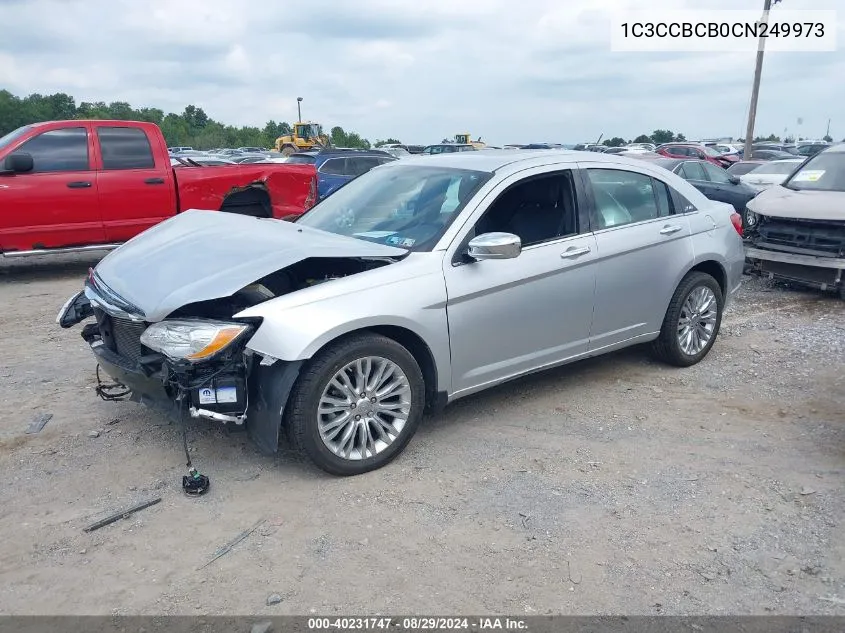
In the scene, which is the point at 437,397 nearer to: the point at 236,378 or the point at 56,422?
the point at 236,378

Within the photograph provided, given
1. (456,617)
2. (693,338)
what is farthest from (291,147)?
(456,617)

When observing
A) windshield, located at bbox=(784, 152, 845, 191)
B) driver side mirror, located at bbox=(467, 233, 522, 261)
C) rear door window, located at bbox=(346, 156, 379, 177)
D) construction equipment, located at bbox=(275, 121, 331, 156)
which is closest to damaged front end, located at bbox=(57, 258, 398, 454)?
driver side mirror, located at bbox=(467, 233, 522, 261)

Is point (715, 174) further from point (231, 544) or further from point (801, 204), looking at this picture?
point (231, 544)

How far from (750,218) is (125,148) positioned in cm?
780

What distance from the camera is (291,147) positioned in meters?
40.7

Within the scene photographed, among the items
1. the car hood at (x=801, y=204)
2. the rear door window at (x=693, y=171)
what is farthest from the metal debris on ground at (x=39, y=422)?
the rear door window at (x=693, y=171)

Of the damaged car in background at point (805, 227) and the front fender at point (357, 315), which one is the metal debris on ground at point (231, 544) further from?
the damaged car in background at point (805, 227)

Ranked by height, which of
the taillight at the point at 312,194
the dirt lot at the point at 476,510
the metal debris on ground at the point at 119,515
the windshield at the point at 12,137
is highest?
the windshield at the point at 12,137

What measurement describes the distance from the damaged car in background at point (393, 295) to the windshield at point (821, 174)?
13.0 feet

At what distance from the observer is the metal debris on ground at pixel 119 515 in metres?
3.33

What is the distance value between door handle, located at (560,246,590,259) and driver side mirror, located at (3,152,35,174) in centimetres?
687

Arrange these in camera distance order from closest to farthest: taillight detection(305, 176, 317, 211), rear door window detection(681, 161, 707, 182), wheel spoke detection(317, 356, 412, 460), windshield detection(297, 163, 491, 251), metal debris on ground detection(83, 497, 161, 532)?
metal debris on ground detection(83, 497, 161, 532) → wheel spoke detection(317, 356, 412, 460) → windshield detection(297, 163, 491, 251) → taillight detection(305, 176, 317, 211) → rear door window detection(681, 161, 707, 182)

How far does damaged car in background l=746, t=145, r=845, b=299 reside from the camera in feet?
25.0

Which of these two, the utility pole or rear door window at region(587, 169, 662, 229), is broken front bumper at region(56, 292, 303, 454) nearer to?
rear door window at region(587, 169, 662, 229)
